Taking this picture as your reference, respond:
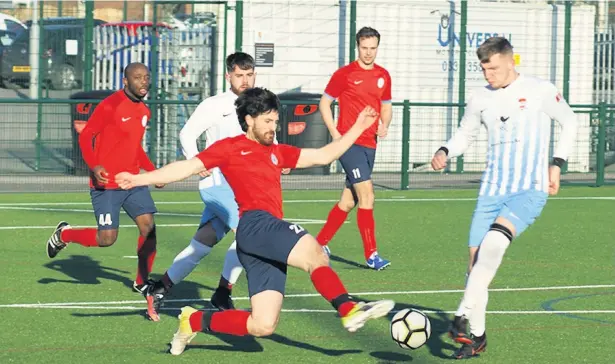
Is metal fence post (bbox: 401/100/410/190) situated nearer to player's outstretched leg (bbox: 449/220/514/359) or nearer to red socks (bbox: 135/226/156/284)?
red socks (bbox: 135/226/156/284)

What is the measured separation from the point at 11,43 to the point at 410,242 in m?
17.2

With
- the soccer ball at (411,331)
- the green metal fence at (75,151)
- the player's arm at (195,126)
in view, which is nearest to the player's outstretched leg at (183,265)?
the player's arm at (195,126)

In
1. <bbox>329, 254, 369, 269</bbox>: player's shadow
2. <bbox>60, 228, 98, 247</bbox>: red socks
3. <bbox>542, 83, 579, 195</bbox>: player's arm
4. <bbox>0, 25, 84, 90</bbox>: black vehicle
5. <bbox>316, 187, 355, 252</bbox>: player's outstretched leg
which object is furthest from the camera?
<bbox>0, 25, 84, 90</bbox>: black vehicle

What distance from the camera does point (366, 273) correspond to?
12523 millimetres

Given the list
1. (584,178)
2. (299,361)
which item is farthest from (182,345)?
(584,178)

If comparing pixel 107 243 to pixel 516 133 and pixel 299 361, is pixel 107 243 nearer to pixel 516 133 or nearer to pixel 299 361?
pixel 299 361

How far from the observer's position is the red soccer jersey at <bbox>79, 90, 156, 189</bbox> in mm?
10570

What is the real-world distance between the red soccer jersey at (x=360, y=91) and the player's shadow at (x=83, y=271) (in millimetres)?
2768

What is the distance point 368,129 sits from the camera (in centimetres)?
1288

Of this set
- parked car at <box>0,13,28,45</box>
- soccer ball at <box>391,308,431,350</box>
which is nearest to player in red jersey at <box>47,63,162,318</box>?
soccer ball at <box>391,308,431,350</box>

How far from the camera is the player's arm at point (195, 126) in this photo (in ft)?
33.0

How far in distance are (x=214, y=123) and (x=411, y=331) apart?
3.14 m

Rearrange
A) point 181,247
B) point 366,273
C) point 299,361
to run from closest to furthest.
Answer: point 299,361 < point 366,273 < point 181,247

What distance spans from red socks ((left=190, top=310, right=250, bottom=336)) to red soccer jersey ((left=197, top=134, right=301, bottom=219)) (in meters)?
0.65
